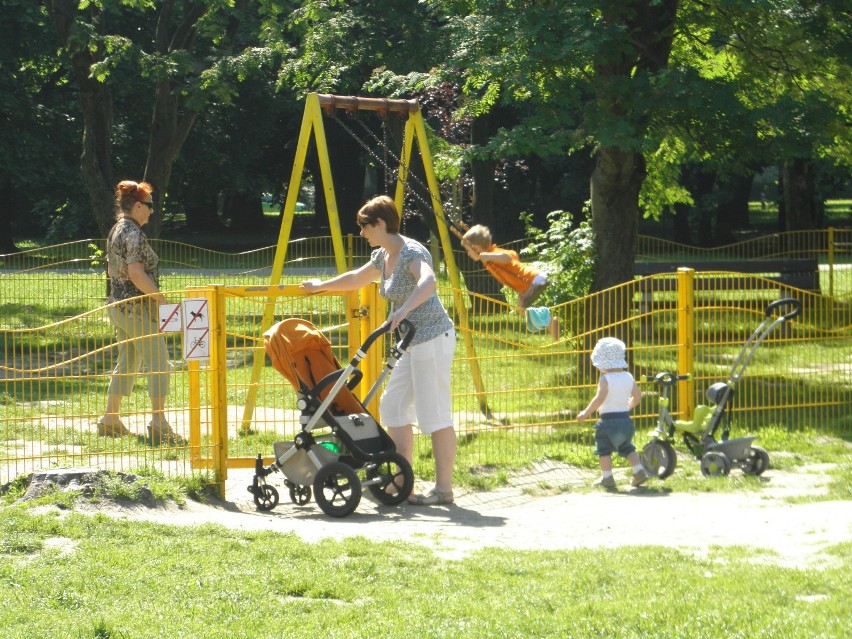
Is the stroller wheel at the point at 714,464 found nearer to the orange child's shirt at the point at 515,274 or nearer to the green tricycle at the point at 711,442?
the green tricycle at the point at 711,442

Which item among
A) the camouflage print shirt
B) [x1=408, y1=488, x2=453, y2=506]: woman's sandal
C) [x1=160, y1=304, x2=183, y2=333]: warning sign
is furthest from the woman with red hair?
[x1=408, y1=488, x2=453, y2=506]: woman's sandal

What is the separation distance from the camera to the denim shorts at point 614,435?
8961 mm

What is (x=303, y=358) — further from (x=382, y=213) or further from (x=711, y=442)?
(x=711, y=442)

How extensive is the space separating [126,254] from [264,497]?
9.15 feet

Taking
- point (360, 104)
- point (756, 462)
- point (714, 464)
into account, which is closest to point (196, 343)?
point (360, 104)

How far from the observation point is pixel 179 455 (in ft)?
30.2

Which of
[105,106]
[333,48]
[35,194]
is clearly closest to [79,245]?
[105,106]

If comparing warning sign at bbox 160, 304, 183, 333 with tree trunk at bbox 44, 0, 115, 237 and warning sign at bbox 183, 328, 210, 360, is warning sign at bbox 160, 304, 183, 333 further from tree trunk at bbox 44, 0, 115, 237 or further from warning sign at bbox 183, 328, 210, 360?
tree trunk at bbox 44, 0, 115, 237

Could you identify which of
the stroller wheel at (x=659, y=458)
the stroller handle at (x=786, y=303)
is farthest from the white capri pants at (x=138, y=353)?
the stroller handle at (x=786, y=303)

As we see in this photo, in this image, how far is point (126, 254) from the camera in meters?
10.0

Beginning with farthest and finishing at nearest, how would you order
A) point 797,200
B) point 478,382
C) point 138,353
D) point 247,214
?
point 247,214 → point 797,200 → point 478,382 → point 138,353

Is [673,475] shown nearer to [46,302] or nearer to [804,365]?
[804,365]

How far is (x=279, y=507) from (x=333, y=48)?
43.8 feet

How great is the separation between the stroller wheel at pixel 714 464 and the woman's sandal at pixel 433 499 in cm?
209
